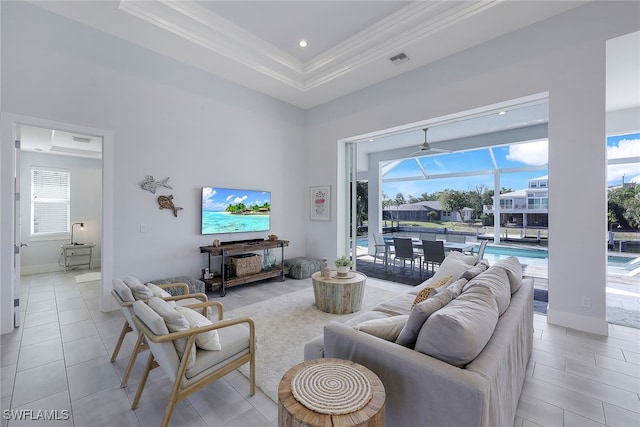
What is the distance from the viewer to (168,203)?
4152 millimetres

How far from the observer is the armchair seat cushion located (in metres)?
1.76

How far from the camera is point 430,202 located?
826cm

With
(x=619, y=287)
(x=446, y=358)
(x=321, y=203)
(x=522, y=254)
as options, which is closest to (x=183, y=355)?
(x=446, y=358)

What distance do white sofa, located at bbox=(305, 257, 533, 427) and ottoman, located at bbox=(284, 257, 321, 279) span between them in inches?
141

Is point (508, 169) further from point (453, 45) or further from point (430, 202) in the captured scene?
point (453, 45)

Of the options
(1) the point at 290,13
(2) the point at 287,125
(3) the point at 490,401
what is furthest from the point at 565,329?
(2) the point at 287,125

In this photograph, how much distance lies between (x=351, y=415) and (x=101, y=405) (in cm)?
190

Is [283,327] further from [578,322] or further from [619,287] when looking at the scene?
[619,287]

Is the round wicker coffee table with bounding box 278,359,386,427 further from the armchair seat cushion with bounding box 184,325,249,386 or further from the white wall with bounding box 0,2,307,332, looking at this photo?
the white wall with bounding box 0,2,307,332

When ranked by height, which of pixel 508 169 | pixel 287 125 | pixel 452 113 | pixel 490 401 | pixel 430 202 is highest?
pixel 287 125

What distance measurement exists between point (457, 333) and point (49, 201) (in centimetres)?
809

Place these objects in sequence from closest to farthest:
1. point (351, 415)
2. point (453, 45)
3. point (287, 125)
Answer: point (351, 415) → point (453, 45) → point (287, 125)

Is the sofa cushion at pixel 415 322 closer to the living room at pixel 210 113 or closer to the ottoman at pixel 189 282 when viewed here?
the living room at pixel 210 113

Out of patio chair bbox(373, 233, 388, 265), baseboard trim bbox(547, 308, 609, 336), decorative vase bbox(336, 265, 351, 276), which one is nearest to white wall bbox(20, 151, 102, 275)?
decorative vase bbox(336, 265, 351, 276)
